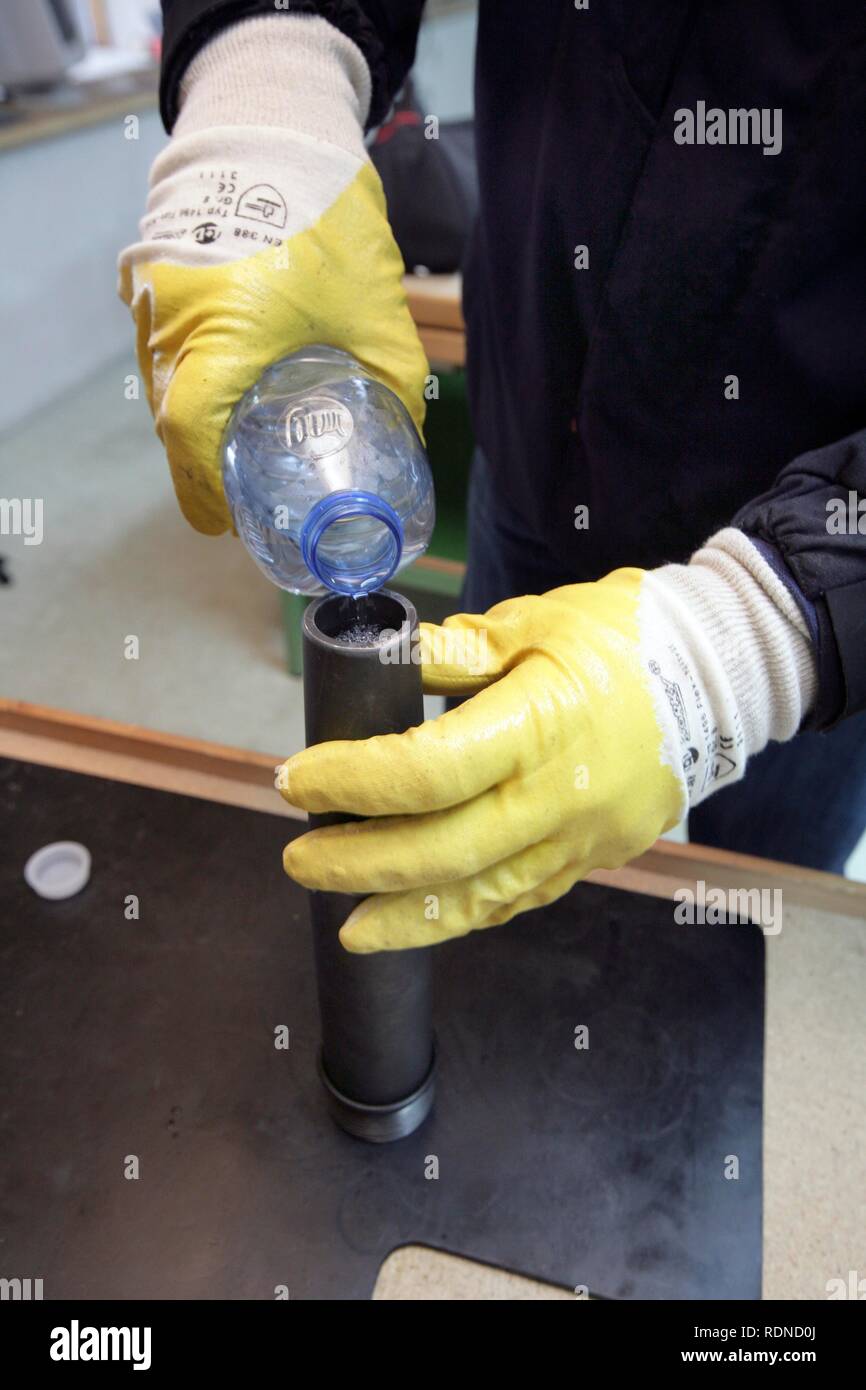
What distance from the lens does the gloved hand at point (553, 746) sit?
0.42 metres

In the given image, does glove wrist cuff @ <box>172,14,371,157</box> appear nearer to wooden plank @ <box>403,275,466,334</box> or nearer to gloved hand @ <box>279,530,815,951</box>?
gloved hand @ <box>279,530,815,951</box>

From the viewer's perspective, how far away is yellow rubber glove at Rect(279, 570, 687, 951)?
1.35 feet

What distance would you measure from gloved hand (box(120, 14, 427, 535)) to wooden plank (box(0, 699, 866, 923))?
8.6 inches

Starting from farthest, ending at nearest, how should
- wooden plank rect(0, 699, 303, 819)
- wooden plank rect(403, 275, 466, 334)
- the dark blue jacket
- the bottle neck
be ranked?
1. wooden plank rect(403, 275, 466, 334)
2. wooden plank rect(0, 699, 303, 819)
3. the dark blue jacket
4. the bottle neck

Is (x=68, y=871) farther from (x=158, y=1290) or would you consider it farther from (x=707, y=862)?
(x=707, y=862)

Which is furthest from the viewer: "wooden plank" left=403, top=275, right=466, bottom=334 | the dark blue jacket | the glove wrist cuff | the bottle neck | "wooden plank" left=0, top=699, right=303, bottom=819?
"wooden plank" left=403, top=275, right=466, bottom=334

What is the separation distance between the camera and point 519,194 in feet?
2.27

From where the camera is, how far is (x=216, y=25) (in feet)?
2.17

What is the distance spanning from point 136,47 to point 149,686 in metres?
2.00

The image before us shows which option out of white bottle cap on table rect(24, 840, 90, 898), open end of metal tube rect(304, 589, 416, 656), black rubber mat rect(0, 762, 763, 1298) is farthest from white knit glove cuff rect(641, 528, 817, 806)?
white bottle cap on table rect(24, 840, 90, 898)

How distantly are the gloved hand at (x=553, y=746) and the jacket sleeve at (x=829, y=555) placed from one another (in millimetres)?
11

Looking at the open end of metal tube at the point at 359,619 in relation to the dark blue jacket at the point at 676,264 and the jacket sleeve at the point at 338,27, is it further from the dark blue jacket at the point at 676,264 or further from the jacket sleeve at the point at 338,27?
the jacket sleeve at the point at 338,27

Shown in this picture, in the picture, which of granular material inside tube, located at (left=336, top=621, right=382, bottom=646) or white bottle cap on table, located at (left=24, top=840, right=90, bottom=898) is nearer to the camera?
granular material inside tube, located at (left=336, top=621, right=382, bottom=646)

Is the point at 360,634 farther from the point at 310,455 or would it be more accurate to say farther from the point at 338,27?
the point at 338,27
